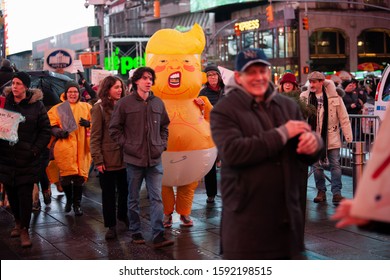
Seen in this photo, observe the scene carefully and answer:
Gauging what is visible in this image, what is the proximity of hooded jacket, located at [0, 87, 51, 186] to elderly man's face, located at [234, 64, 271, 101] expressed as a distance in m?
4.37

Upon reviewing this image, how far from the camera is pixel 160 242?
816cm

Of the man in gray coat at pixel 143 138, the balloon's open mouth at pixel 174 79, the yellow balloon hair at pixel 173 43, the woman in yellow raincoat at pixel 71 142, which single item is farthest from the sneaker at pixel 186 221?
the yellow balloon hair at pixel 173 43

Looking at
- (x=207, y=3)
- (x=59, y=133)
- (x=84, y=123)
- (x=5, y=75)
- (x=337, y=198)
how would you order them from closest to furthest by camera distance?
(x=59, y=133), (x=84, y=123), (x=337, y=198), (x=5, y=75), (x=207, y=3)

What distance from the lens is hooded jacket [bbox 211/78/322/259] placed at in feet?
14.4

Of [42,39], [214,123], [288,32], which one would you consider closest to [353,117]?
[214,123]

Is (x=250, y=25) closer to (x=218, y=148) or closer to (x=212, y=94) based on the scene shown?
(x=212, y=94)

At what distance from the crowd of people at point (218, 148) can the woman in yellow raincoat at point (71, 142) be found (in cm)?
1

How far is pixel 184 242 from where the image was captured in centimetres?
846

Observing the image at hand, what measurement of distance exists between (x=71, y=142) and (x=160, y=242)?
114 inches

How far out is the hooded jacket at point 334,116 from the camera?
10.6 metres

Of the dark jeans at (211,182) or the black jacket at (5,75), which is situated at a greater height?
the black jacket at (5,75)

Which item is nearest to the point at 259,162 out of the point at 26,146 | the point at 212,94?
the point at 26,146

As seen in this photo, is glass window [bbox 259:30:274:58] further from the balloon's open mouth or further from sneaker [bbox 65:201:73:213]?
the balloon's open mouth

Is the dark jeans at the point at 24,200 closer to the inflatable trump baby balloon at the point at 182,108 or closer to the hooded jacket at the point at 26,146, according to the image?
the hooded jacket at the point at 26,146
